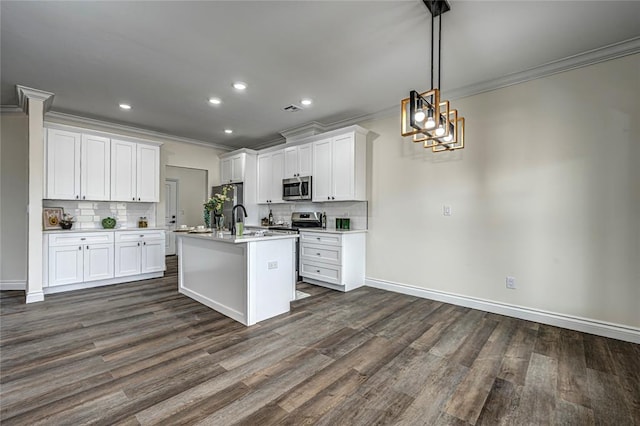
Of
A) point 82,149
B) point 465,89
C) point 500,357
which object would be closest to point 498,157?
point 465,89

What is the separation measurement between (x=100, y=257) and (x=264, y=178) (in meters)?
3.03

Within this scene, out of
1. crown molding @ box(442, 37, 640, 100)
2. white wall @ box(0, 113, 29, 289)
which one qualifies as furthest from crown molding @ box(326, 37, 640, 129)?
white wall @ box(0, 113, 29, 289)

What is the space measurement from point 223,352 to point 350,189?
2.81 m

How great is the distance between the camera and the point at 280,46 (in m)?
2.65

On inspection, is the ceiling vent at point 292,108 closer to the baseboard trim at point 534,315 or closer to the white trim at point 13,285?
the baseboard trim at point 534,315

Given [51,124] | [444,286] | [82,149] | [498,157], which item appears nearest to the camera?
[498,157]

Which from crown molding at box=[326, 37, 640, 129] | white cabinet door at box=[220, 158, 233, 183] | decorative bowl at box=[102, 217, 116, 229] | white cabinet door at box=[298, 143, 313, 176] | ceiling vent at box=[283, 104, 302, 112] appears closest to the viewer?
crown molding at box=[326, 37, 640, 129]

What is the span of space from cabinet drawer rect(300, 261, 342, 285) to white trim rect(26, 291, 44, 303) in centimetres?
350

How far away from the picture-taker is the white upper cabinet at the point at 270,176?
18.2 feet

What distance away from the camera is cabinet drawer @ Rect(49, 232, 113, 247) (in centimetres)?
402

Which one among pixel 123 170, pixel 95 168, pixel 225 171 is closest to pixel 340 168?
pixel 225 171

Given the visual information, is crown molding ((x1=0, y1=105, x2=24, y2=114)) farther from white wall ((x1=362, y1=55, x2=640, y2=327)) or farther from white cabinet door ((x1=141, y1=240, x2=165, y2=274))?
white wall ((x1=362, y1=55, x2=640, y2=327))

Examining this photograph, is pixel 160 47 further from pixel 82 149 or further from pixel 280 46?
pixel 82 149

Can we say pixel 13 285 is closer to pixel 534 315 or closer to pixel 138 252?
pixel 138 252
